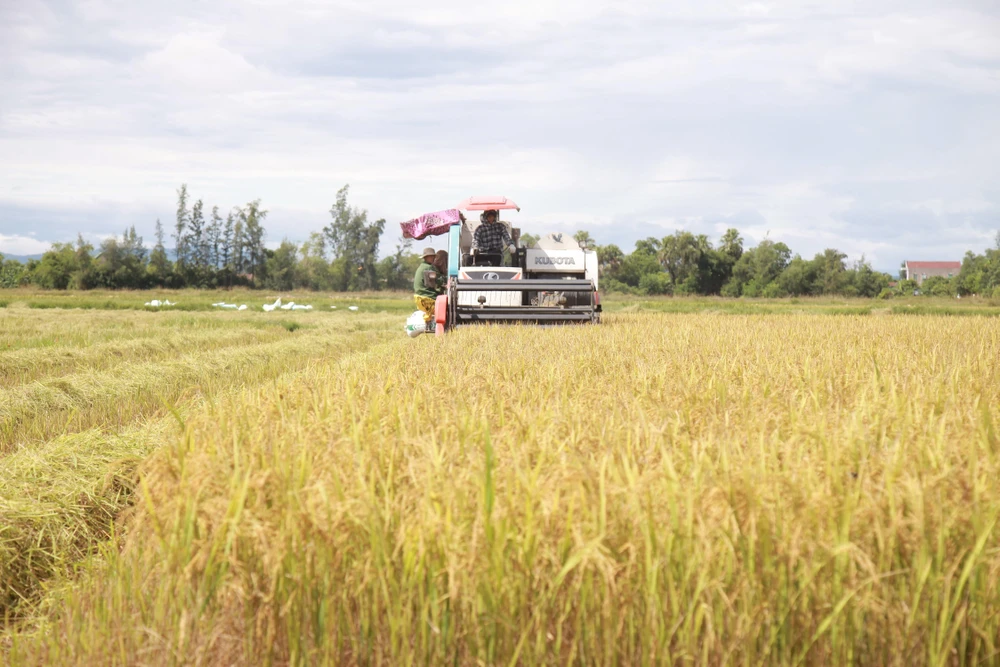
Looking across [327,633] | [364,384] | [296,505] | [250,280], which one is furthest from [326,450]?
[250,280]

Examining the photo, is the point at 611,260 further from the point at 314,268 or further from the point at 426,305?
the point at 426,305

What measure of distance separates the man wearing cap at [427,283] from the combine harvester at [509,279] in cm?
46

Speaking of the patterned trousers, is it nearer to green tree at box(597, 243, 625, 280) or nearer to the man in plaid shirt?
the man in plaid shirt

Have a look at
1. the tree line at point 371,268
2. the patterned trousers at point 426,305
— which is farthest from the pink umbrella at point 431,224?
the tree line at point 371,268

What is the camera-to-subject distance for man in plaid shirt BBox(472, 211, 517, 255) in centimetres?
1266

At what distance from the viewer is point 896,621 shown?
6.73 feet

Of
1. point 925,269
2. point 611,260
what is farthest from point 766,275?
point 925,269

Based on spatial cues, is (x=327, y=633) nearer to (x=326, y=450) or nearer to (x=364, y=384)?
(x=326, y=450)

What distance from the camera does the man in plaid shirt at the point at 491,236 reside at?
1266 cm

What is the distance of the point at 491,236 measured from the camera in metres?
12.7

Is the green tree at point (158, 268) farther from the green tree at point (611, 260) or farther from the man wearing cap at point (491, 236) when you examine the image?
the man wearing cap at point (491, 236)

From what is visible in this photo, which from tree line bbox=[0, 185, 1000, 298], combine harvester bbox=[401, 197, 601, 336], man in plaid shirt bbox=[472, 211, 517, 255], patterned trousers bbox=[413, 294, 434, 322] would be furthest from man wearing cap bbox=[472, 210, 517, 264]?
tree line bbox=[0, 185, 1000, 298]

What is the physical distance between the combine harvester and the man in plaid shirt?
12 centimetres

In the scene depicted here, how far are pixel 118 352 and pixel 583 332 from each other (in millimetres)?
6857
